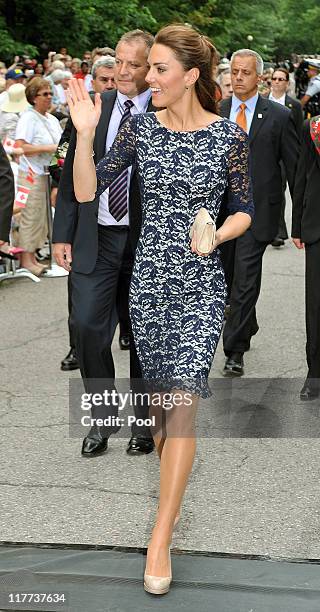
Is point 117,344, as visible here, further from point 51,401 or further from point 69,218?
point 69,218

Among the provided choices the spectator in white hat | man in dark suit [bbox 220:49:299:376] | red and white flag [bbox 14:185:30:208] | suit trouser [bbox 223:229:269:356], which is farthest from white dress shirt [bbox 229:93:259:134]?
the spectator in white hat

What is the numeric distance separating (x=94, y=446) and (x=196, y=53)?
2368 millimetres

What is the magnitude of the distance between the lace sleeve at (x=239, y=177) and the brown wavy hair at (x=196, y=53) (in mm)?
196

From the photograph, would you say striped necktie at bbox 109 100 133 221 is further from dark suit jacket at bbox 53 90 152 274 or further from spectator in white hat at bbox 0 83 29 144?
spectator in white hat at bbox 0 83 29 144

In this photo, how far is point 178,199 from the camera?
14.4 ft

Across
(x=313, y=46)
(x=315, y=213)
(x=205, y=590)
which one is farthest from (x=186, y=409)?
(x=313, y=46)

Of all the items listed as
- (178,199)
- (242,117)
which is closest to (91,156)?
(178,199)

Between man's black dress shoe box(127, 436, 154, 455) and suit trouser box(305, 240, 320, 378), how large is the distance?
4.82 ft

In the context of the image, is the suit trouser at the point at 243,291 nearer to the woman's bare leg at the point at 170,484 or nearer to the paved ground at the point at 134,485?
the paved ground at the point at 134,485

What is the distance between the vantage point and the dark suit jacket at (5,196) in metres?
5.83

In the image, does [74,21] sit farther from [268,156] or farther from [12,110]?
[268,156]

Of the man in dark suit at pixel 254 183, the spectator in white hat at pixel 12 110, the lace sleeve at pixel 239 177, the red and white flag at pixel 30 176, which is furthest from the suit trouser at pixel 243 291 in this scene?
the spectator in white hat at pixel 12 110

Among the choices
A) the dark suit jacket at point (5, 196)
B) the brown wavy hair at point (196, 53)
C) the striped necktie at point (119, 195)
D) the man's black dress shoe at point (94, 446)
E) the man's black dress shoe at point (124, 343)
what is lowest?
the man's black dress shoe at point (124, 343)

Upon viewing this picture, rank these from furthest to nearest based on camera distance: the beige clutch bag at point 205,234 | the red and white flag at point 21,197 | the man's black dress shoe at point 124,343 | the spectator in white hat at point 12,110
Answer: the spectator in white hat at point 12,110
the red and white flag at point 21,197
the man's black dress shoe at point 124,343
the beige clutch bag at point 205,234
